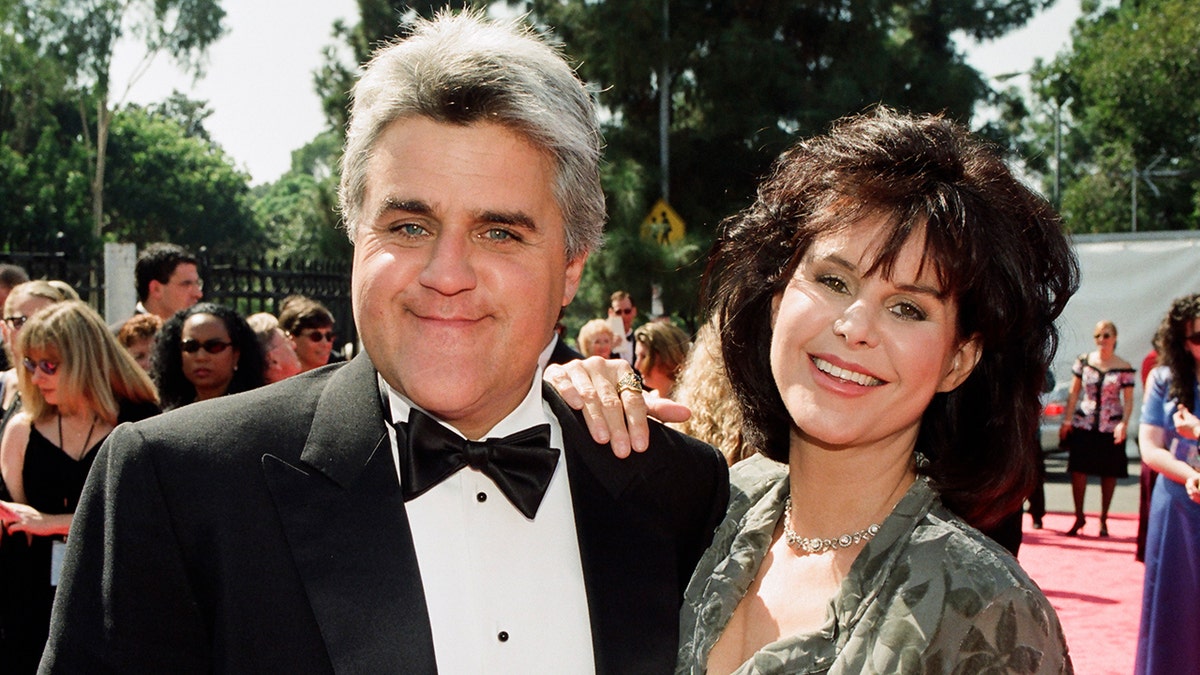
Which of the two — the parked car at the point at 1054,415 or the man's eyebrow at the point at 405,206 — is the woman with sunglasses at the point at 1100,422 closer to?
the parked car at the point at 1054,415

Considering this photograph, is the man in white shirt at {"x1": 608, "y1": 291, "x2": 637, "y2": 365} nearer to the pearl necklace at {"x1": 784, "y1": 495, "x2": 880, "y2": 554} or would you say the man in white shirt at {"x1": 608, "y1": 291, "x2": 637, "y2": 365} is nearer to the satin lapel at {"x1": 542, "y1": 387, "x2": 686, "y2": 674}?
the pearl necklace at {"x1": 784, "y1": 495, "x2": 880, "y2": 554}

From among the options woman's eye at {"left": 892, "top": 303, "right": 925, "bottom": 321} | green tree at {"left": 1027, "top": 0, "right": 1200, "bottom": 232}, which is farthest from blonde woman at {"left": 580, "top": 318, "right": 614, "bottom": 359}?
green tree at {"left": 1027, "top": 0, "right": 1200, "bottom": 232}

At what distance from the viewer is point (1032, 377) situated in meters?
2.29

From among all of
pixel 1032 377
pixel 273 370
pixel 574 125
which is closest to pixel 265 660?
pixel 574 125

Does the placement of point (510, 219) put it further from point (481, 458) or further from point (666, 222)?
point (666, 222)

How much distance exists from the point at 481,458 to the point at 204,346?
3.44m

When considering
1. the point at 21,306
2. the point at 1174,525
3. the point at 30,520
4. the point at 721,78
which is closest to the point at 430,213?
the point at 30,520

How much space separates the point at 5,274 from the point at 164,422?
6110mm

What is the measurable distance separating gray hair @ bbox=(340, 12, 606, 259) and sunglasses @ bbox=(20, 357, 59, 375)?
122 inches

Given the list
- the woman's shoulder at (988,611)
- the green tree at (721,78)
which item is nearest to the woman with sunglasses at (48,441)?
the woman's shoulder at (988,611)

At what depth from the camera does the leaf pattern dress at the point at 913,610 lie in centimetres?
191

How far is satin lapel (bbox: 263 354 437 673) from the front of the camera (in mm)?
1762

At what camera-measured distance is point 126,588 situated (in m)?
1.70

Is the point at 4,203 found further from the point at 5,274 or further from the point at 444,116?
the point at 444,116
